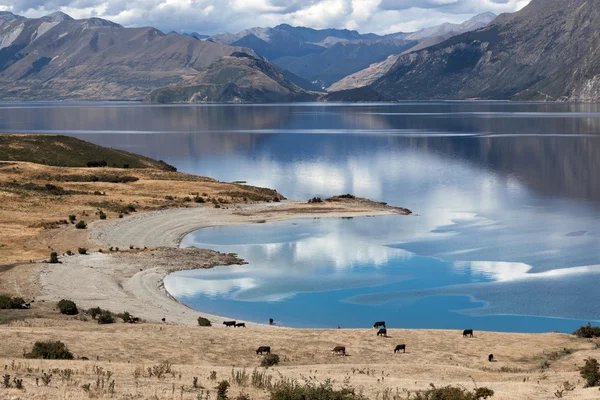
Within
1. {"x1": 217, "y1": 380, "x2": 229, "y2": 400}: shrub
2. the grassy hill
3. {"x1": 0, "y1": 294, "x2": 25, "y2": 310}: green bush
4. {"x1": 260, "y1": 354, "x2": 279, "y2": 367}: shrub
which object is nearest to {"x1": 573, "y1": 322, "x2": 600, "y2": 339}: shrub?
{"x1": 260, "y1": 354, "x2": 279, "y2": 367}: shrub

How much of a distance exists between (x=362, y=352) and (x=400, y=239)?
51.6 m

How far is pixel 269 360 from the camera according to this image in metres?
38.9

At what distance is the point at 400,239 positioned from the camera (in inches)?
3718

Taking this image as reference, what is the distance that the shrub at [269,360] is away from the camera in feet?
126

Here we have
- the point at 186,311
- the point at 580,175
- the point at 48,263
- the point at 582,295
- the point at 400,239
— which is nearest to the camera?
the point at 186,311

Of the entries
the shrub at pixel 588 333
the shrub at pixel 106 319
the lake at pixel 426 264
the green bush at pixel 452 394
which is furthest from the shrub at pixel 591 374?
the shrub at pixel 106 319

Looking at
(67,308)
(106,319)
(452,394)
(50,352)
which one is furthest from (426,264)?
(452,394)

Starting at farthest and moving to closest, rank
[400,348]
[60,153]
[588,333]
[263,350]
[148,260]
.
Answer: [60,153]
[148,260]
[588,333]
[400,348]
[263,350]

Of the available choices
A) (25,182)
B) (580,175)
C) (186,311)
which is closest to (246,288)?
(186,311)

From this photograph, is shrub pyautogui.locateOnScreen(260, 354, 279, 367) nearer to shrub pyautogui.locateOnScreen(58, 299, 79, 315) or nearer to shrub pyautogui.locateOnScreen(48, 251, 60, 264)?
shrub pyautogui.locateOnScreen(58, 299, 79, 315)

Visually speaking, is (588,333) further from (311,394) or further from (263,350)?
(311,394)

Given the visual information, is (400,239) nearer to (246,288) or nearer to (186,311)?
(246,288)

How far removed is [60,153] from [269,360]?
5006 inches

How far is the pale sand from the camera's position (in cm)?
6075
